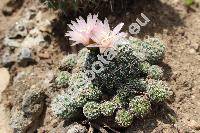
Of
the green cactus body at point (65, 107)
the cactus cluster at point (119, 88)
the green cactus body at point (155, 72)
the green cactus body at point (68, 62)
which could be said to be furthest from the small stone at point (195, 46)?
the green cactus body at point (65, 107)

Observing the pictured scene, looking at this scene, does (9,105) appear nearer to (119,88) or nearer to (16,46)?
(16,46)

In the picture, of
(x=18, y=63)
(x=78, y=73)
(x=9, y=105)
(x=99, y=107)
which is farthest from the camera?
(x=18, y=63)

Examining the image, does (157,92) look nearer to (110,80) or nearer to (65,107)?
(110,80)

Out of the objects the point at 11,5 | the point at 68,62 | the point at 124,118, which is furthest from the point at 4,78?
the point at 124,118

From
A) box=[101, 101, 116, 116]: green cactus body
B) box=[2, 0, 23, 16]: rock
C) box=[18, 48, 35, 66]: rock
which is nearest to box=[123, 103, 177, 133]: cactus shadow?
box=[101, 101, 116, 116]: green cactus body

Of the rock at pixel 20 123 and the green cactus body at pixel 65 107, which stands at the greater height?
the green cactus body at pixel 65 107

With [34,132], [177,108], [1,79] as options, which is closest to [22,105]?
[34,132]

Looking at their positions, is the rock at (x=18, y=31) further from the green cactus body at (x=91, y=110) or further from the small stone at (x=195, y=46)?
the small stone at (x=195, y=46)
